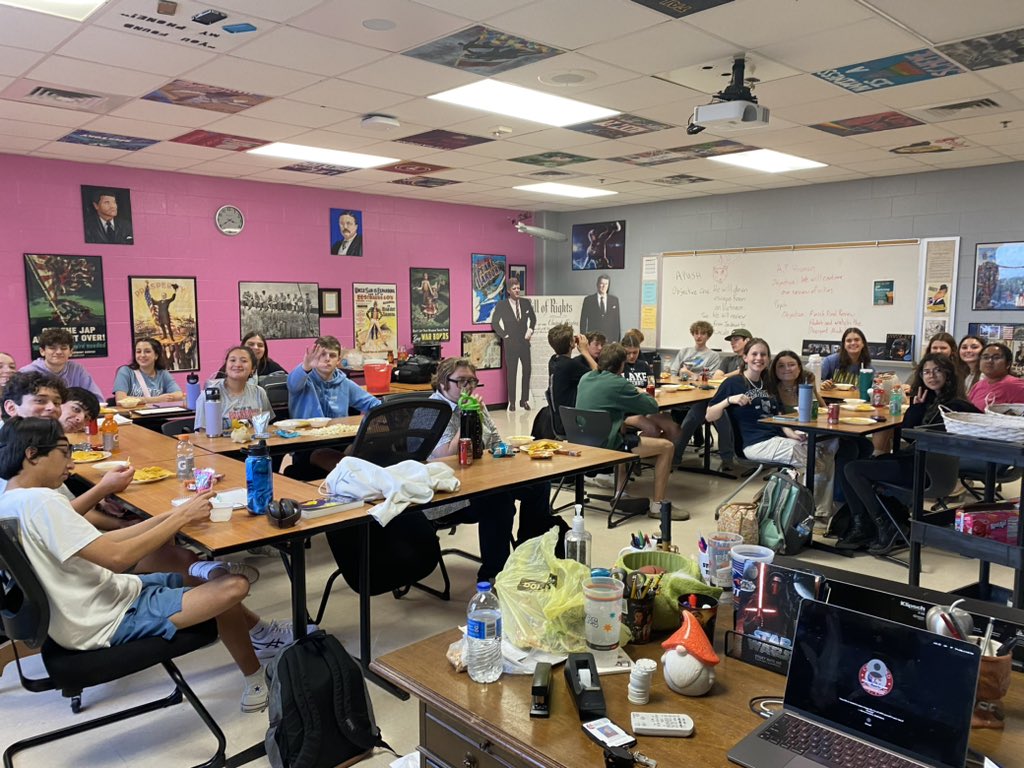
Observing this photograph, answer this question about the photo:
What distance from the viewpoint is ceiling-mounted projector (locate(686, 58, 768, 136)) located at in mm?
3787

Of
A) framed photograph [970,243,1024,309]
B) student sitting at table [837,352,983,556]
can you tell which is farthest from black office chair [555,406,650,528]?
framed photograph [970,243,1024,309]

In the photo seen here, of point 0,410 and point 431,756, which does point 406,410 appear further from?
point 0,410

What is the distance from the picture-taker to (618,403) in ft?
16.5

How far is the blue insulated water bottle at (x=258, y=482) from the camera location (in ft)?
8.49

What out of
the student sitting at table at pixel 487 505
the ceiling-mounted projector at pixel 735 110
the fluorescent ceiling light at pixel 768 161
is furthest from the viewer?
the fluorescent ceiling light at pixel 768 161

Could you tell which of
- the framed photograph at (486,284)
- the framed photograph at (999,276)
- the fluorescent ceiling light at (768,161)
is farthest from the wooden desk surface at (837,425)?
the framed photograph at (486,284)

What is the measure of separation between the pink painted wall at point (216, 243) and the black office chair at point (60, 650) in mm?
5130

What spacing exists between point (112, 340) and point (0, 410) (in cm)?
306

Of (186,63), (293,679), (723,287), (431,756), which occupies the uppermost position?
(186,63)

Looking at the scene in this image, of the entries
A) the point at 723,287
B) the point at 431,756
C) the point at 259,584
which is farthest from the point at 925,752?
the point at 723,287

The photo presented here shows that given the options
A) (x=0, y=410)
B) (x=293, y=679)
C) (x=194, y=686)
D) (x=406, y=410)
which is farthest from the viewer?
(x=0, y=410)

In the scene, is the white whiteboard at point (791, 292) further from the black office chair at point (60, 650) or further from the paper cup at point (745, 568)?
the black office chair at point (60, 650)

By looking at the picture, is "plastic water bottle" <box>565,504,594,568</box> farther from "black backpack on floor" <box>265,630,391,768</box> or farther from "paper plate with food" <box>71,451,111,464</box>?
"paper plate with food" <box>71,451,111,464</box>

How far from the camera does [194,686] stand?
9.57 ft
